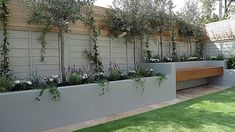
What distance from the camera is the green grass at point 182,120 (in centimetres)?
428

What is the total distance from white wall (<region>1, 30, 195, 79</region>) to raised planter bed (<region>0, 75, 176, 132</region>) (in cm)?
115

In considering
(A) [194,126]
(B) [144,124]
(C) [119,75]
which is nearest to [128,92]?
(C) [119,75]

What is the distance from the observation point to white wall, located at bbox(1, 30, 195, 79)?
5219 millimetres

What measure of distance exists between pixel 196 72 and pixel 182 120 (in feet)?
13.1

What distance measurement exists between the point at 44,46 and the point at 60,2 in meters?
1.02

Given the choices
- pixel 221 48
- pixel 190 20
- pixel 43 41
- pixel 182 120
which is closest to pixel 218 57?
pixel 221 48

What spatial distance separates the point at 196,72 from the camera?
8453 mm

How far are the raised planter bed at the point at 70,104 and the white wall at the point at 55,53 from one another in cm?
115

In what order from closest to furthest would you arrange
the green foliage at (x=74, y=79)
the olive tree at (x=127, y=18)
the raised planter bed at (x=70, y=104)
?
the raised planter bed at (x=70, y=104), the green foliage at (x=74, y=79), the olive tree at (x=127, y=18)

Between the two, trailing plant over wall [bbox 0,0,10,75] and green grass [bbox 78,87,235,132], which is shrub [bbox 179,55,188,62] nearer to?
green grass [bbox 78,87,235,132]

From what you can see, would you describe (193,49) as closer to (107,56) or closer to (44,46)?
(107,56)

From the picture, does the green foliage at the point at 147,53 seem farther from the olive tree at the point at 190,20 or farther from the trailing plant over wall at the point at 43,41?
the trailing plant over wall at the point at 43,41

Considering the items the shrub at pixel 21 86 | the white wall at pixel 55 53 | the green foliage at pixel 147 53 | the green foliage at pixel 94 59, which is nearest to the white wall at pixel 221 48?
the green foliage at pixel 147 53

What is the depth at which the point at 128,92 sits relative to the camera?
6.00 m
